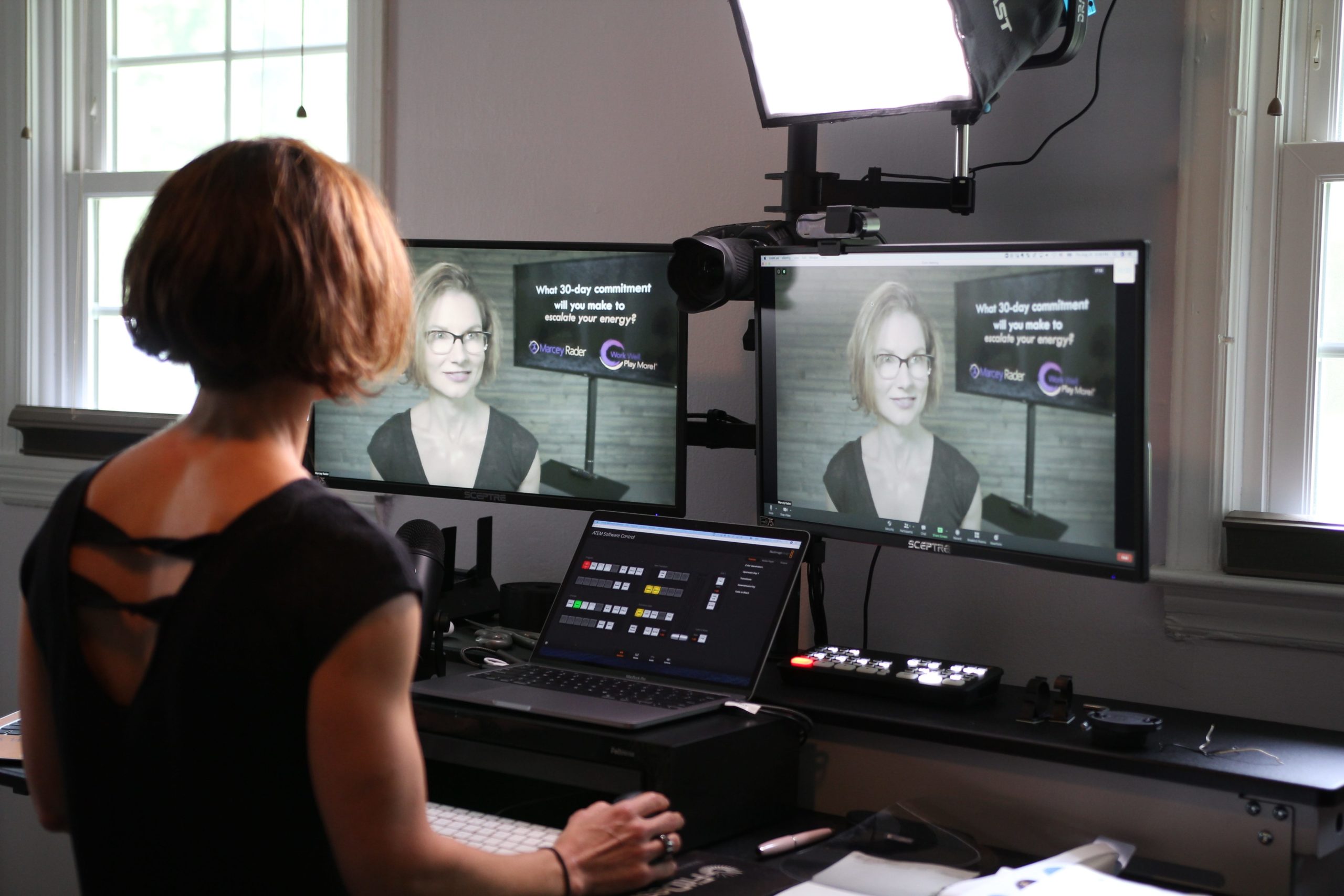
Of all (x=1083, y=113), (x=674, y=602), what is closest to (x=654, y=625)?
(x=674, y=602)

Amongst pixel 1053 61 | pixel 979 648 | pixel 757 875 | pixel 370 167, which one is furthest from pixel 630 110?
pixel 757 875

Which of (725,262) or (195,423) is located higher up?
(725,262)

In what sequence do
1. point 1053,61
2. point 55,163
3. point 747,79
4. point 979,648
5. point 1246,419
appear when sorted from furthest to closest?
1. point 55,163
2. point 747,79
3. point 979,648
4. point 1246,419
5. point 1053,61

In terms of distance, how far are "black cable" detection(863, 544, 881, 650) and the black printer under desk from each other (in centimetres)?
42

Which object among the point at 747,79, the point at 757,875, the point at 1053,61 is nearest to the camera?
the point at 757,875

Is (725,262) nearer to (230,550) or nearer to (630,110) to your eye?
(630,110)

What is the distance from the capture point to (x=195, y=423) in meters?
0.92

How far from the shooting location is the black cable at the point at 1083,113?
5.47ft

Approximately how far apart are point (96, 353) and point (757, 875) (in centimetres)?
221

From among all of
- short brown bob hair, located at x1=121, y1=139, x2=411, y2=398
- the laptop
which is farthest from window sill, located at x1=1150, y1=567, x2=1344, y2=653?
short brown bob hair, located at x1=121, y1=139, x2=411, y2=398

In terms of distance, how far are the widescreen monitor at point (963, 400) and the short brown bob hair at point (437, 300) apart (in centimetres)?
→ 44

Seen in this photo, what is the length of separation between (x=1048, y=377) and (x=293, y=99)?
5.93 ft

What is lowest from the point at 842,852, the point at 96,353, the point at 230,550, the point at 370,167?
the point at 842,852

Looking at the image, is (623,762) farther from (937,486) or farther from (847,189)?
(847,189)
